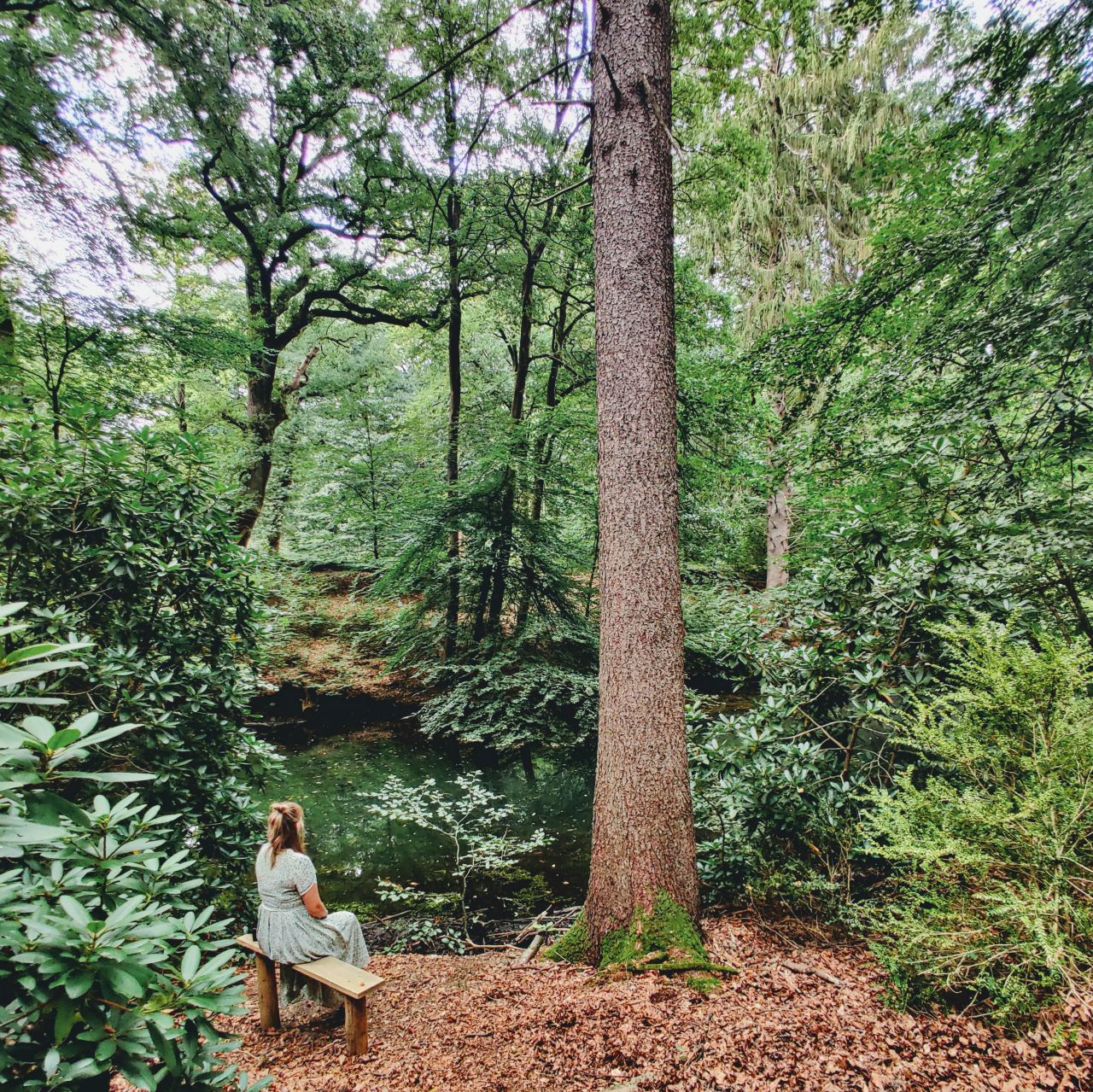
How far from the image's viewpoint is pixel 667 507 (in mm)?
3084

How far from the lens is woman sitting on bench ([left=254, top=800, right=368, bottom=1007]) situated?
3.07 metres

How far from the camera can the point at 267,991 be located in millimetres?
3125

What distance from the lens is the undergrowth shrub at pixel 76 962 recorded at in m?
0.82

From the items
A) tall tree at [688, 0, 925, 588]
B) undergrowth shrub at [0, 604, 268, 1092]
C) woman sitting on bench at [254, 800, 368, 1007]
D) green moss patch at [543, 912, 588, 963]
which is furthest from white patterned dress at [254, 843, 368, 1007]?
tall tree at [688, 0, 925, 588]

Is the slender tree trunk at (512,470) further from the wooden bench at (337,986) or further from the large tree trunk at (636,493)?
the wooden bench at (337,986)

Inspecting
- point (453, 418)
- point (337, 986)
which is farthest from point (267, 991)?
point (453, 418)

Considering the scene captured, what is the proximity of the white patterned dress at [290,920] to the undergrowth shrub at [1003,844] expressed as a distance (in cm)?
294

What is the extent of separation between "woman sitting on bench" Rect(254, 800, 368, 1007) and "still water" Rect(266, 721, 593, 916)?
883 millimetres

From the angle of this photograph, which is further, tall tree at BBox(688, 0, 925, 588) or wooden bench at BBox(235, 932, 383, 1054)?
tall tree at BBox(688, 0, 925, 588)

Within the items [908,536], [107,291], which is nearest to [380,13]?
[107,291]

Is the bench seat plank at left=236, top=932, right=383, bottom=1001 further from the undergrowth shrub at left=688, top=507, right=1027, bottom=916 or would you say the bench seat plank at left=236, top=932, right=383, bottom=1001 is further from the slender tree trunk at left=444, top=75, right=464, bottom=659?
the slender tree trunk at left=444, top=75, right=464, bottom=659

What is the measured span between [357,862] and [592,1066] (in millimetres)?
5103

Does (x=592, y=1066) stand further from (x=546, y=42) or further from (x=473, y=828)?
(x=546, y=42)

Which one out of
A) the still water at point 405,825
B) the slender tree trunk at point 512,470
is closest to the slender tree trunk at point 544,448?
the slender tree trunk at point 512,470
